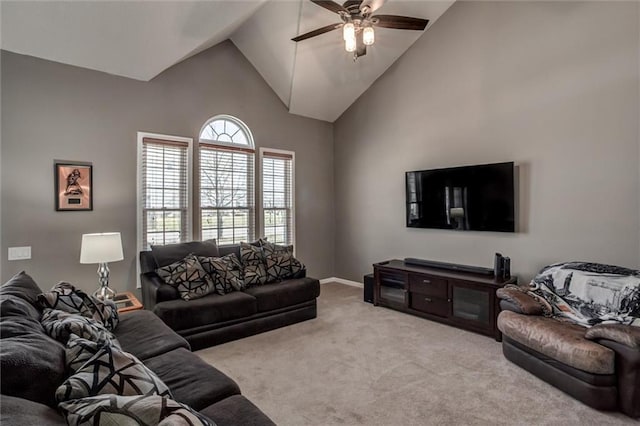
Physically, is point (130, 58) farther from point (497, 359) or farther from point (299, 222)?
point (497, 359)

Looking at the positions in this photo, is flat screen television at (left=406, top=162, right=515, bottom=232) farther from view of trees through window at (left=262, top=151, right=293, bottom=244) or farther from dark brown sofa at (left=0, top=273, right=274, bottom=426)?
dark brown sofa at (left=0, top=273, right=274, bottom=426)

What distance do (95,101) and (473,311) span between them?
5.01 metres

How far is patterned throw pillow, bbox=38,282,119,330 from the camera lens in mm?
2148

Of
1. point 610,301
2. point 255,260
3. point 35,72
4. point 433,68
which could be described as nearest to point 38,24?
point 35,72

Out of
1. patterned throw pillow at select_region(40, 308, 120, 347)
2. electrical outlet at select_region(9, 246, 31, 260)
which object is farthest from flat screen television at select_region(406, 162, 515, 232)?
electrical outlet at select_region(9, 246, 31, 260)

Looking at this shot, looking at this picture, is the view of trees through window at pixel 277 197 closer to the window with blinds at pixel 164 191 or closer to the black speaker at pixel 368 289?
the window with blinds at pixel 164 191

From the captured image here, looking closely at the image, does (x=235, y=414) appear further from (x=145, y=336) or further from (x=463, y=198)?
(x=463, y=198)

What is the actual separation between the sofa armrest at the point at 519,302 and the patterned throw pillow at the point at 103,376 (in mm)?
2971

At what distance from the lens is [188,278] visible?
359 cm

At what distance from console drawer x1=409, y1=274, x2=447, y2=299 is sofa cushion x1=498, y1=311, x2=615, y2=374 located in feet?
3.27

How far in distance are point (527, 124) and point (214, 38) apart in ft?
13.4

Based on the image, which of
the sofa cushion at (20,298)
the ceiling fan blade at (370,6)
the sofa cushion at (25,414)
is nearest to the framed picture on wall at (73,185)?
the sofa cushion at (20,298)

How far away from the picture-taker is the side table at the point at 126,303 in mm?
3195

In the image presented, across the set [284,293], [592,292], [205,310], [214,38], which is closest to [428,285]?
[592,292]
